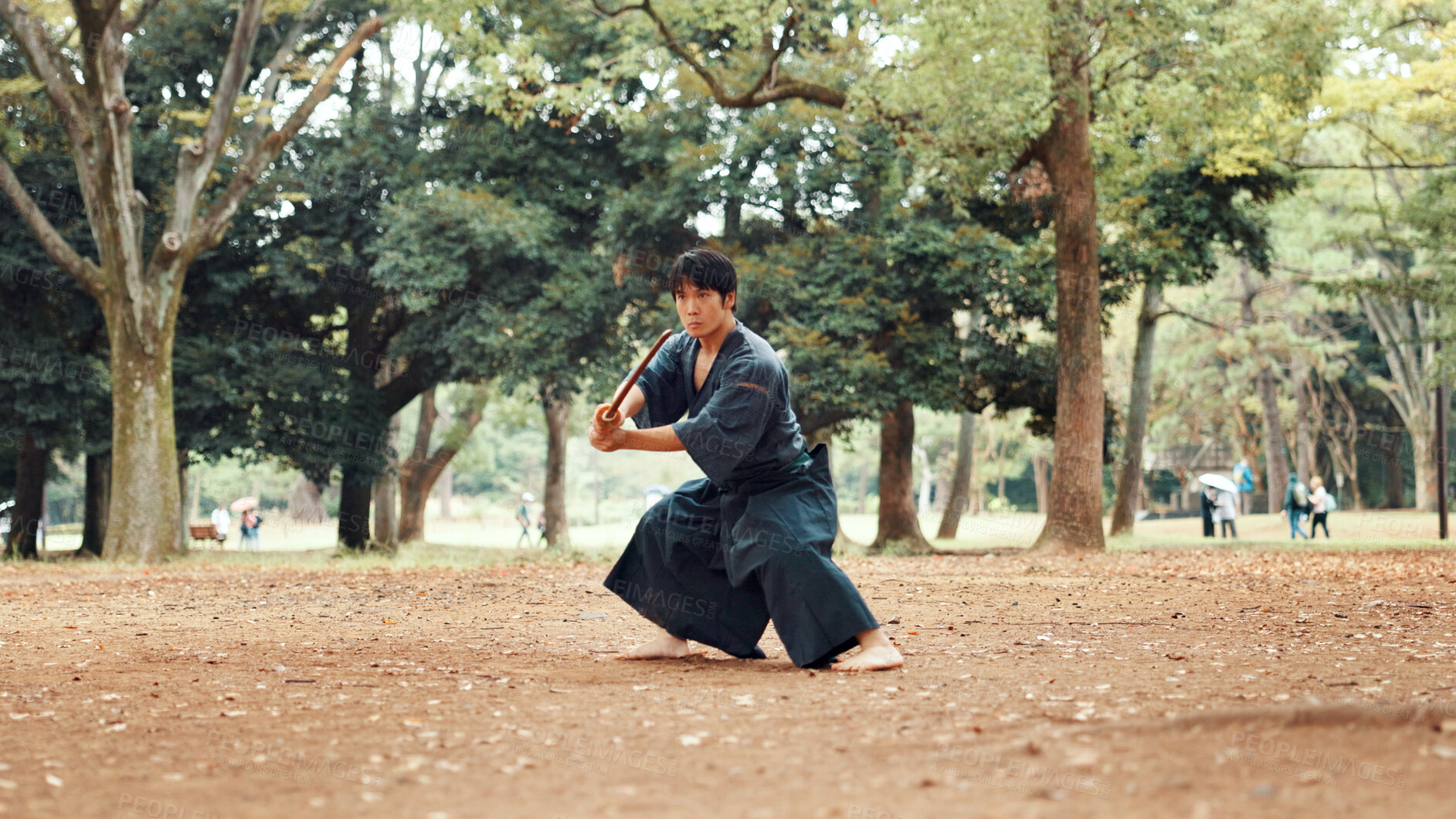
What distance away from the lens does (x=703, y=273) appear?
15.4 ft

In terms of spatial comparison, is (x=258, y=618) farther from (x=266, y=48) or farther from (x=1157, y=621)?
(x=266, y=48)

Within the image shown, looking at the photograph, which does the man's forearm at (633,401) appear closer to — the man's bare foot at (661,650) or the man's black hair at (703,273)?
the man's black hair at (703,273)

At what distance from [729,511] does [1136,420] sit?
18303 millimetres

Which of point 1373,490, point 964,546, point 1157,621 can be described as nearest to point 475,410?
point 964,546

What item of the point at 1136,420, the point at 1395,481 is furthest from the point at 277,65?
the point at 1395,481

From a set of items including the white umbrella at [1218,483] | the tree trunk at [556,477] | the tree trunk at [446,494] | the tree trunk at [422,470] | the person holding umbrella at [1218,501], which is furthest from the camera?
the tree trunk at [446,494]

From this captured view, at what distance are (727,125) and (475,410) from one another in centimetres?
1145

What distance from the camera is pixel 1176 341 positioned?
33.8 m

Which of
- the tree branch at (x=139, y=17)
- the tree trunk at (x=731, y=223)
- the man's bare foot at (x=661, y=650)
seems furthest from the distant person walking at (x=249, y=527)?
the man's bare foot at (x=661, y=650)

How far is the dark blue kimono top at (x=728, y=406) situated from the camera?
15.1ft

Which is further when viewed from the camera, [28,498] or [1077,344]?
[28,498]

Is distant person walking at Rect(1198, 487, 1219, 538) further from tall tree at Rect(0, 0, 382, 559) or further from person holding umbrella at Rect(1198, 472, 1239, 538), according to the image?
tall tree at Rect(0, 0, 382, 559)

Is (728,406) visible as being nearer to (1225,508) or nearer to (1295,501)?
(1295,501)

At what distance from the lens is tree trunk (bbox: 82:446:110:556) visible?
19547mm
